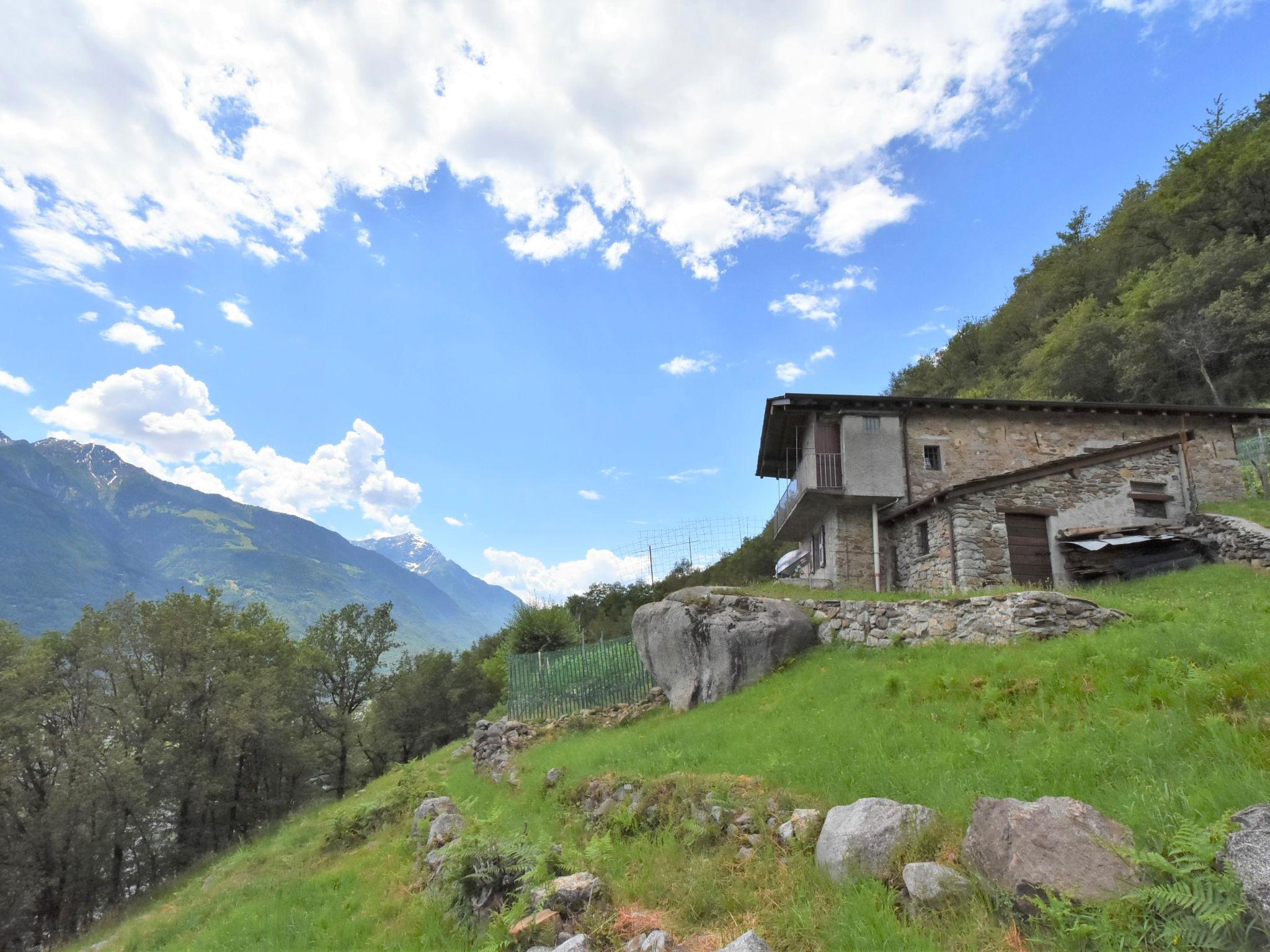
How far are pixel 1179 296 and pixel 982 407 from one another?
61.4ft

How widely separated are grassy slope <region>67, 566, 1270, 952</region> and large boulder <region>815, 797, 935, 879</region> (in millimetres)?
238

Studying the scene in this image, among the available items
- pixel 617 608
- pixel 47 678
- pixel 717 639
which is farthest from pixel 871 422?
pixel 47 678

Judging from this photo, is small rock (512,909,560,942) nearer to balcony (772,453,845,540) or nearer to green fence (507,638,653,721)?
green fence (507,638,653,721)

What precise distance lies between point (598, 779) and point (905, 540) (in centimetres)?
1624

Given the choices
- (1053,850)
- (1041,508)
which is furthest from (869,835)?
(1041,508)

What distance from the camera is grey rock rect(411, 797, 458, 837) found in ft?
38.9

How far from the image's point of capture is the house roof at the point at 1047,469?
20016 millimetres

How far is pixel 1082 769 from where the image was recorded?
590 centimetres

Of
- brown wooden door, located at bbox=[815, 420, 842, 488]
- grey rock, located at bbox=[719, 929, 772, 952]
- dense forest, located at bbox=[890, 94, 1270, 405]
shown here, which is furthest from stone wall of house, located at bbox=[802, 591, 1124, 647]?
dense forest, located at bbox=[890, 94, 1270, 405]

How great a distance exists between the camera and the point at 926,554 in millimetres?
21469

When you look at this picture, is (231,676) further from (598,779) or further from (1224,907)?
(1224,907)

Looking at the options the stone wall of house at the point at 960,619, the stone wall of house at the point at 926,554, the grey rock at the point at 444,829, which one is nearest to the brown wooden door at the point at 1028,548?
the stone wall of house at the point at 926,554

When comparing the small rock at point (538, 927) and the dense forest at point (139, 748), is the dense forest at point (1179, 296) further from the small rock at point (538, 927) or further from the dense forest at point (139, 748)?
the dense forest at point (139, 748)

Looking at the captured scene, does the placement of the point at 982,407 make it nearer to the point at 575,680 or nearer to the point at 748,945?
the point at 575,680
